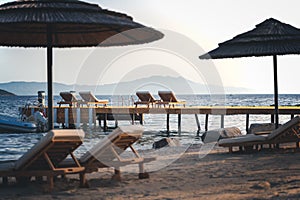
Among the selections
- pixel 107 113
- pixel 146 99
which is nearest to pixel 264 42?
pixel 146 99

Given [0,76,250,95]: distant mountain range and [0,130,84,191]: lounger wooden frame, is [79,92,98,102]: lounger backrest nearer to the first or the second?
[0,76,250,95]: distant mountain range

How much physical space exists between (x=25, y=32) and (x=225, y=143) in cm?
409

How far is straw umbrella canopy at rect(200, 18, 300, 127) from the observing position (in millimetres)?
9531

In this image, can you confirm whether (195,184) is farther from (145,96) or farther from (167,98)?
(145,96)

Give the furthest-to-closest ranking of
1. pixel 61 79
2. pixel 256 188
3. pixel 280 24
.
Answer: pixel 61 79 < pixel 280 24 < pixel 256 188

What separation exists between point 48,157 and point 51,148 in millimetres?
198

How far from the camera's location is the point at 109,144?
5.66m

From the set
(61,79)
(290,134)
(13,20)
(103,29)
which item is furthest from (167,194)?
(61,79)

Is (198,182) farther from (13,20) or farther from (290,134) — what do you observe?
(290,134)

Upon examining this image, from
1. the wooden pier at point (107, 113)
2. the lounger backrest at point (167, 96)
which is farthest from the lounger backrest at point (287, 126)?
the lounger backrest at point (167, 96)

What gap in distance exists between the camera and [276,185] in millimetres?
5773

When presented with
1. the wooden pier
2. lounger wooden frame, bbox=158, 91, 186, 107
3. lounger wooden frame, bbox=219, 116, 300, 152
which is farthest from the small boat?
lounger wooden frame, bbox=219, 116, 300, 152

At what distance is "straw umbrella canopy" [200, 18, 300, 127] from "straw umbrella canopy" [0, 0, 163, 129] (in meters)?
3.25

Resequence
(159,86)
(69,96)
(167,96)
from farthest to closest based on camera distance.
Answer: (159,86), (69,96), (167,96)
